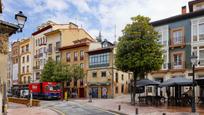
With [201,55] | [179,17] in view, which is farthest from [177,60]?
[179,17]

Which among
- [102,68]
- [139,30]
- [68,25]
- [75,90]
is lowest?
[75,90]

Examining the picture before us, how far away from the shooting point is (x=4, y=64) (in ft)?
40.9

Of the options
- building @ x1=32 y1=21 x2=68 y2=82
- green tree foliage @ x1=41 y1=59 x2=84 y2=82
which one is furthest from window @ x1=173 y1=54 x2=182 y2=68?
building @ x1=32 y1=21 x2=68 y2=82

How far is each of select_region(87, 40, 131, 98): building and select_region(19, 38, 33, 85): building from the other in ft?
80.4

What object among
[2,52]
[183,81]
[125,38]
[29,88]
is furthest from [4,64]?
[29,88]

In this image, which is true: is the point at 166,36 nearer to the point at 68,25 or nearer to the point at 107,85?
the point at 107,85

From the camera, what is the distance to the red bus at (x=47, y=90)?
50406mm

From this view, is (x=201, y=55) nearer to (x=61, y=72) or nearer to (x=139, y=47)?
(x=139, y=47)

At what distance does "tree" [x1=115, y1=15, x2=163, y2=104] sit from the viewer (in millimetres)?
32188

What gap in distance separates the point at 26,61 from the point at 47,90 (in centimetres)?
3383

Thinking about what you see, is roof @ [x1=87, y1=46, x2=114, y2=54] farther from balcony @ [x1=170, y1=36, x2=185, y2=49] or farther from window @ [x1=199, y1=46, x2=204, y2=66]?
window @ [x1=199, y1=46, x2=204, y2=66]

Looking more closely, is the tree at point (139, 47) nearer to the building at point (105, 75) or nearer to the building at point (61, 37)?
the building at point (105, 75)

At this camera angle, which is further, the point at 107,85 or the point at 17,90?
the point at 17,90

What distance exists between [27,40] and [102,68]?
30953 millimetres
